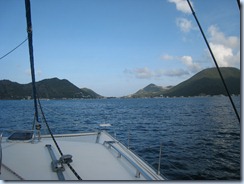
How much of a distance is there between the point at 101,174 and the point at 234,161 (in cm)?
1299

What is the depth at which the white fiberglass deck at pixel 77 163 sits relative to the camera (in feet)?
14.9

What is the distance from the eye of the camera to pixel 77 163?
5.43m

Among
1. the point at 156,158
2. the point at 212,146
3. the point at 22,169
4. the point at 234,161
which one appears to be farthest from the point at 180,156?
the point at 22,169

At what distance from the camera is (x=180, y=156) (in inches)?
587

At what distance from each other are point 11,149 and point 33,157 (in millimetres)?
1301

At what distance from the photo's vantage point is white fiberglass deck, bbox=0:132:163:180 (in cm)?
454

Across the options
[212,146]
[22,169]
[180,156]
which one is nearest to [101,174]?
[22,169]

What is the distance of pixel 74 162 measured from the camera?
5508 millimetres

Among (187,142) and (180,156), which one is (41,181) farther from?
(187,142)

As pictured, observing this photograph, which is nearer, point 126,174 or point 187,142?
point 126,174

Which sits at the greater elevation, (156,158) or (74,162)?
(74,162)

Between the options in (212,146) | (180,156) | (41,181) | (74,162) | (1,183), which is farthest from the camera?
(212,146)

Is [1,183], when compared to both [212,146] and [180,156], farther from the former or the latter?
[212,146]

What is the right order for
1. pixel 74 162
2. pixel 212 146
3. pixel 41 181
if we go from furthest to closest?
pixel 212 146
pixel 74 162
pixel 41 181
